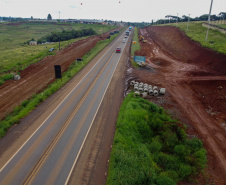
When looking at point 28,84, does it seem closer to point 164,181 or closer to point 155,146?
point 155,146

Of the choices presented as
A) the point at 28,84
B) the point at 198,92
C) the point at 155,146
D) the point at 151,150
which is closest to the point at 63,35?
the point at 28,84

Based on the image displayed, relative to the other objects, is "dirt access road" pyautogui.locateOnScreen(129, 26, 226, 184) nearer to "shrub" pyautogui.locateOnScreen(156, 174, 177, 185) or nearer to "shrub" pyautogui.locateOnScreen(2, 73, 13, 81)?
"shrub" pyautogui.locateOnScreen(156, 174, 177, 185)

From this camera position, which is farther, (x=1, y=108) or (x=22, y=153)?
(x=1, y=108)

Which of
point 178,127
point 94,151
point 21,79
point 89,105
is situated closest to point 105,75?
point 89,105

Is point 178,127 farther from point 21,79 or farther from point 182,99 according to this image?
point 21,79

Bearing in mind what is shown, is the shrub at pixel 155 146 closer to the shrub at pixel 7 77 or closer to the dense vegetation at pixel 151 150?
the dense vegetation at pixel 151 150

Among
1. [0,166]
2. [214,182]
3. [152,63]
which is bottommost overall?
[214,182]

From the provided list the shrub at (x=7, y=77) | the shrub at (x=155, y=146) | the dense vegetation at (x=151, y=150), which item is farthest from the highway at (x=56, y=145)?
the shrub at (x=7, y=77)

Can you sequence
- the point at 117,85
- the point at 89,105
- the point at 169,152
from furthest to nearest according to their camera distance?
the point at 117,85
the point at 89,105
the point at 169,152
